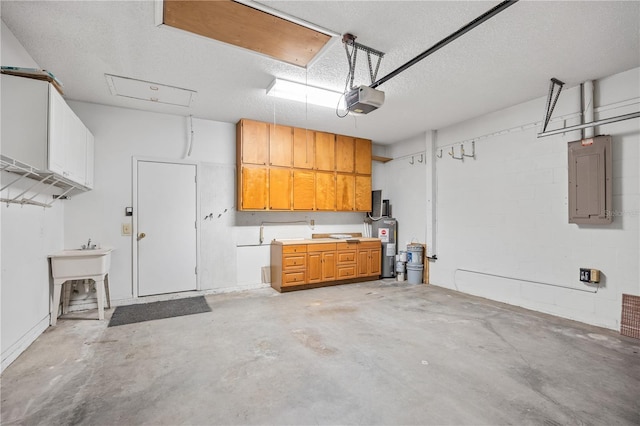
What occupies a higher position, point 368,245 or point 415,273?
point 368,245

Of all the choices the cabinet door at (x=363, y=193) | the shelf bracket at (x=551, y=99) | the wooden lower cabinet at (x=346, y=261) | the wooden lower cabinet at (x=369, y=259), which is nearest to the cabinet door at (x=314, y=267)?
the wooden lower cabinet at (x=346, y=261)

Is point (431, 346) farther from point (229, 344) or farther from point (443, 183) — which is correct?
point (443, 183)

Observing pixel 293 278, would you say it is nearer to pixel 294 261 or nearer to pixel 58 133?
pixel 294 261

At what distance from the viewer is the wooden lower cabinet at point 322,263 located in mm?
5176

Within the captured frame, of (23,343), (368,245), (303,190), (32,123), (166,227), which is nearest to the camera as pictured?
(32,123)

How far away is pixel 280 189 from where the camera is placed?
5434 millimetres

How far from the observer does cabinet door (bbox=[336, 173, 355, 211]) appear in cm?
609

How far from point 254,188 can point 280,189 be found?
19.2 inches

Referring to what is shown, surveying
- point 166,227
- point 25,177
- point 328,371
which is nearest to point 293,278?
point 166,227

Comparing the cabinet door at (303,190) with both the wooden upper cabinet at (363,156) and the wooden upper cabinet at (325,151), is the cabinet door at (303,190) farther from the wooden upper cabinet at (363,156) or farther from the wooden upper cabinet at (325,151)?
the wooden upper cabinet at (363,156)

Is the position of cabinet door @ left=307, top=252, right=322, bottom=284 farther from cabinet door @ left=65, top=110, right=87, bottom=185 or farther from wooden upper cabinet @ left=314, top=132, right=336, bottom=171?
cabinet door @ left=65, top=110, right=87, bottom=185

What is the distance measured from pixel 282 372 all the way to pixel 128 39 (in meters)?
3.37

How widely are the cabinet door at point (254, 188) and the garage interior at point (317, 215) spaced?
0.05 metres

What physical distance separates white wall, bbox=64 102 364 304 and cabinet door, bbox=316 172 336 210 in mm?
400
